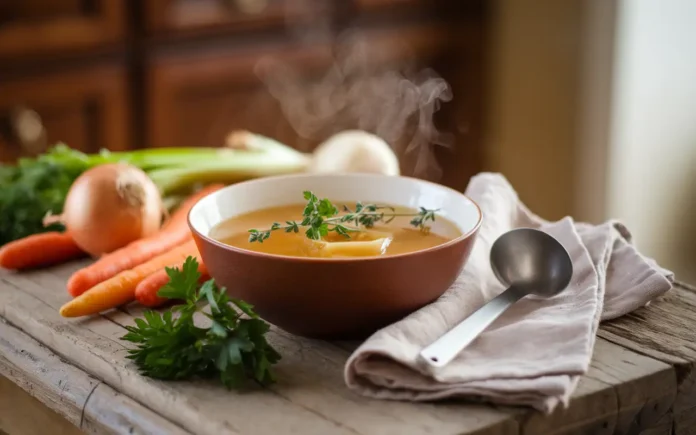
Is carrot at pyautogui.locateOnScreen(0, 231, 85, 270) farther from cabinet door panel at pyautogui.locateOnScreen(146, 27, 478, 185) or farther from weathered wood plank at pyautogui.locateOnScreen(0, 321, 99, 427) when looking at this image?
cabinet door panel at pyautogui.locateOnScreen(146, 27, 478, 185)

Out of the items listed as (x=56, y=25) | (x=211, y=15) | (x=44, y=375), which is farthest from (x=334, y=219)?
(x=211, y=15)

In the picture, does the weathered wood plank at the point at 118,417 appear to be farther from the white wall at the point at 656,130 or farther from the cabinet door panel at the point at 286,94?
the white wall at the point at 656,130

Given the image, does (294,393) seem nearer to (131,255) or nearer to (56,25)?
(131,255)

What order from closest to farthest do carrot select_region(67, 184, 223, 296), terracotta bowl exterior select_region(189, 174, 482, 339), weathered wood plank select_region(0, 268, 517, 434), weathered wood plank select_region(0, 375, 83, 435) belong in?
weathered wood plank select_region(0, 268, 517, 434), terracotta bowl exterior select_region(189, 174, 482, 339), weathered wood plank select_region(0, 375, 83, 435), carrot select_region(67, 184, 223, 296)

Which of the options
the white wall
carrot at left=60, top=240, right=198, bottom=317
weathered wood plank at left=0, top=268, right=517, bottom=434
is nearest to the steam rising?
the white wall

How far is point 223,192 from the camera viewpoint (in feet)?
3.53

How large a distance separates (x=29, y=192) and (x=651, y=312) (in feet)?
2.90

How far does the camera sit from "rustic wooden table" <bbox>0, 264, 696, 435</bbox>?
792 millimetres

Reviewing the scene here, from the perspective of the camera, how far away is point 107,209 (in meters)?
1.21

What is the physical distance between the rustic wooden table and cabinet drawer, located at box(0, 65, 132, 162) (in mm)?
1209

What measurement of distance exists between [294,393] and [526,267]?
1.08 ft

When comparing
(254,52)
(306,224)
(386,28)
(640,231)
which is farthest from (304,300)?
(640,231)

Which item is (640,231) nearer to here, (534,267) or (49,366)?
(534,267)

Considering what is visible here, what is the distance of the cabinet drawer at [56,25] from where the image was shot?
6.97 ft
